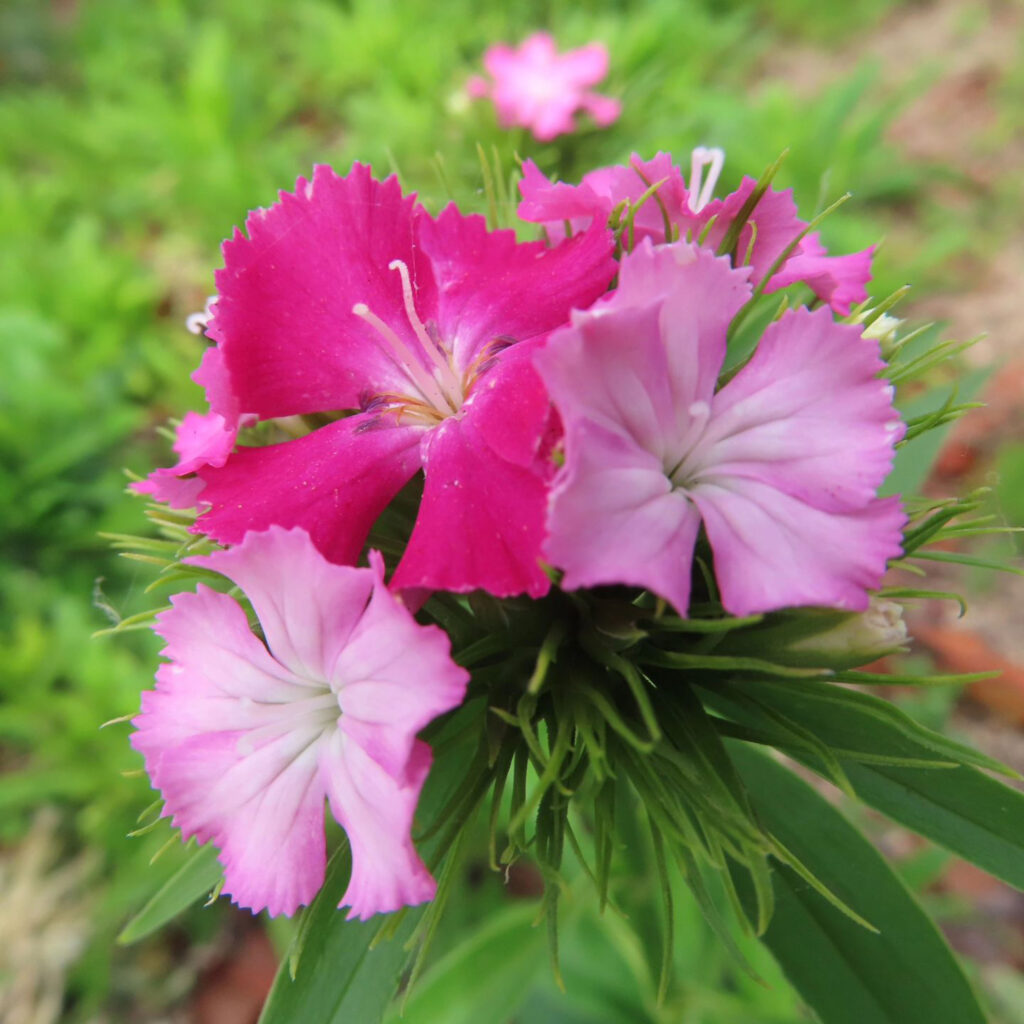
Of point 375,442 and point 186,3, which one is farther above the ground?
point 186,3

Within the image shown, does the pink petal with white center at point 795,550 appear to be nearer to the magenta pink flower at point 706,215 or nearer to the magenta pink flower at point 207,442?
the magenta pink flower at point 706,215

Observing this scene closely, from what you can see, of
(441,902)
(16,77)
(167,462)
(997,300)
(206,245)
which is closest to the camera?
(441,902)

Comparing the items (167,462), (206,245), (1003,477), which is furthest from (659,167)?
(206,245)

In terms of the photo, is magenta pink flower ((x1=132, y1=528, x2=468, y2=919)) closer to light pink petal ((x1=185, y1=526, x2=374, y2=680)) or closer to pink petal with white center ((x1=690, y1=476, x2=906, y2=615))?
light pink petal ((x1=185, y1=526, x2=374, y2=680))

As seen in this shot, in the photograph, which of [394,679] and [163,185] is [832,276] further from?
[163,185]

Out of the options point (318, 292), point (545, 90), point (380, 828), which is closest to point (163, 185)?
point (545, 90)

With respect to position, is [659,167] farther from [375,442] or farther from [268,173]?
[268,173]

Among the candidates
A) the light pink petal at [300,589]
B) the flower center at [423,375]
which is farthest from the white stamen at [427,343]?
the light pink petal at [300,589]

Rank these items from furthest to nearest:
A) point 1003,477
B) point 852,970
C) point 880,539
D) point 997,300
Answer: point 997,300 < point 1003,477 < point 852,970 < point 880,539
